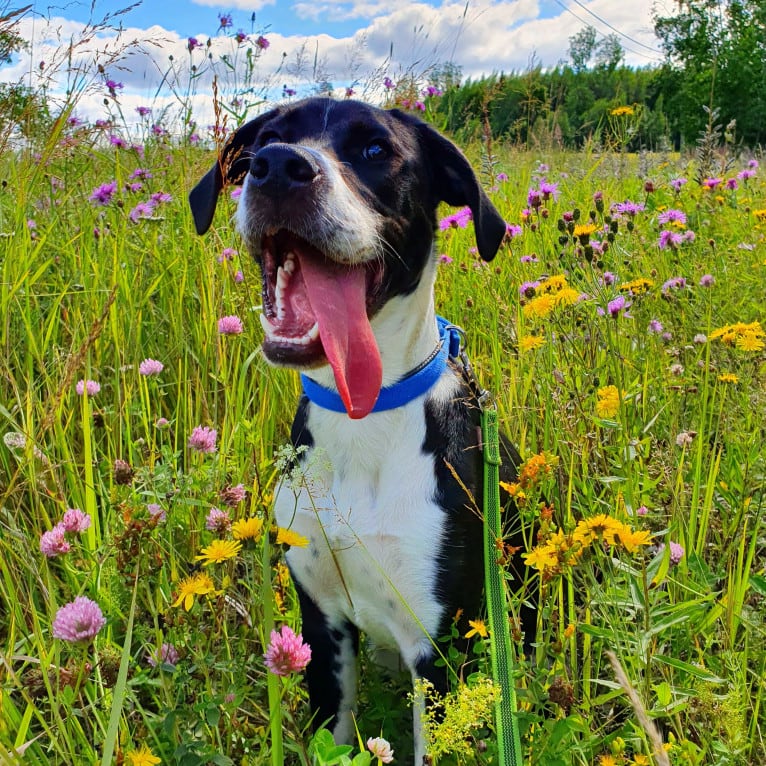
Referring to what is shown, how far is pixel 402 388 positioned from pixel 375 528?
1.15ft

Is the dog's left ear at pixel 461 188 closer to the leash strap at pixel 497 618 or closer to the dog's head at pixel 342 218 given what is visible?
the dog's head at pixel 342 218

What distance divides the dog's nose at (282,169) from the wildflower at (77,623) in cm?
98

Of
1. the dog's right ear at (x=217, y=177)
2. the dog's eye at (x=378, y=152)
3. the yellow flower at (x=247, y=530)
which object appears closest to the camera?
the yellow flower at (x=247, y=530)

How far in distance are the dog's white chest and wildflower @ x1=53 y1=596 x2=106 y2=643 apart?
2.01 ft

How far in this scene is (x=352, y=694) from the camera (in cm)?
185

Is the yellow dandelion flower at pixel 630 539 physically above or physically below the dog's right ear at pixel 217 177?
below

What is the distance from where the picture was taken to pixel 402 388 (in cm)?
174

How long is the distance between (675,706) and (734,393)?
1.34 meters

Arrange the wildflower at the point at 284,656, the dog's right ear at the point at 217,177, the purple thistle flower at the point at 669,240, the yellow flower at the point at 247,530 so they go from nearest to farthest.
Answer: the wildflower at the point at 284,656 < the yellow flower at the point at 247,530 < the dog's right ear at the point at 217,177 < the purple thistle flower at the point at 669,240

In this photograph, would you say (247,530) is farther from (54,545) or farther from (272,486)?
(272,486)

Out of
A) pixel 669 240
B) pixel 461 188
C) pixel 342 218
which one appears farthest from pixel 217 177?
pixel 669 240

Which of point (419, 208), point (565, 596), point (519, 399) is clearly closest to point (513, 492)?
point (565, 596)

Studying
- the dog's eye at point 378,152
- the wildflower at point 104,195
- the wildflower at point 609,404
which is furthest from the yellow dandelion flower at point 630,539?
the wildflower at point 104,195

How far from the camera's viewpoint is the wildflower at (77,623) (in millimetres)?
1064
